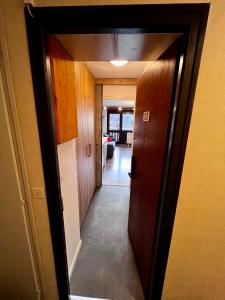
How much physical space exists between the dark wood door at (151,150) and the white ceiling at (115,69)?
0.79 metres

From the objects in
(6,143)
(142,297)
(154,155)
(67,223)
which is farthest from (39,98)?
(142,297)

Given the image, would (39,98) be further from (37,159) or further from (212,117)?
(212,117)

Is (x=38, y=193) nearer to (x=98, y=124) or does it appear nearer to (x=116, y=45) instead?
(x=116, y=45)

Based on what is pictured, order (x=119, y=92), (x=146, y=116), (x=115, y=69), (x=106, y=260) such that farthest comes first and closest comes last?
(x=119, y=92), (x=115, y=69), (x=106, y=260), (x=146, y=116)

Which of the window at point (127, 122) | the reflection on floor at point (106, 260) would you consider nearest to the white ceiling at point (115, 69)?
the reflection on floor at point (106, 260)

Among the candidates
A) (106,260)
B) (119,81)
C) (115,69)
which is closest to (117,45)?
(115,69)

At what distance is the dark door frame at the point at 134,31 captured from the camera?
0.69 meters

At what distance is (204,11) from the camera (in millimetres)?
675

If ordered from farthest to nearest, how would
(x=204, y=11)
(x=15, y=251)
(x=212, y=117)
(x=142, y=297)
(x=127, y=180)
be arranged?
(x=127, y=180) → (x=142, y=297) → (x=15, y=251) → (x=212, y=117) → (x=204, y=11)

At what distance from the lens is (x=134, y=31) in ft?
2.49

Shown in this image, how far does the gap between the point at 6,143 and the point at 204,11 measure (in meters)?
1.29

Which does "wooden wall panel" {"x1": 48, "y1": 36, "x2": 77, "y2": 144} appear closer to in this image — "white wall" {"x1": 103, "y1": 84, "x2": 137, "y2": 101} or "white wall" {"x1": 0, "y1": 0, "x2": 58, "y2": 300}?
"white wall" {"x1": 0, "y1": 0, "x2": 58, "y2": 300}

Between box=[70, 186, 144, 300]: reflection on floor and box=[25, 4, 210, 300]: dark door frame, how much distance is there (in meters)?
1.05

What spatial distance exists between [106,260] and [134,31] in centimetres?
222
